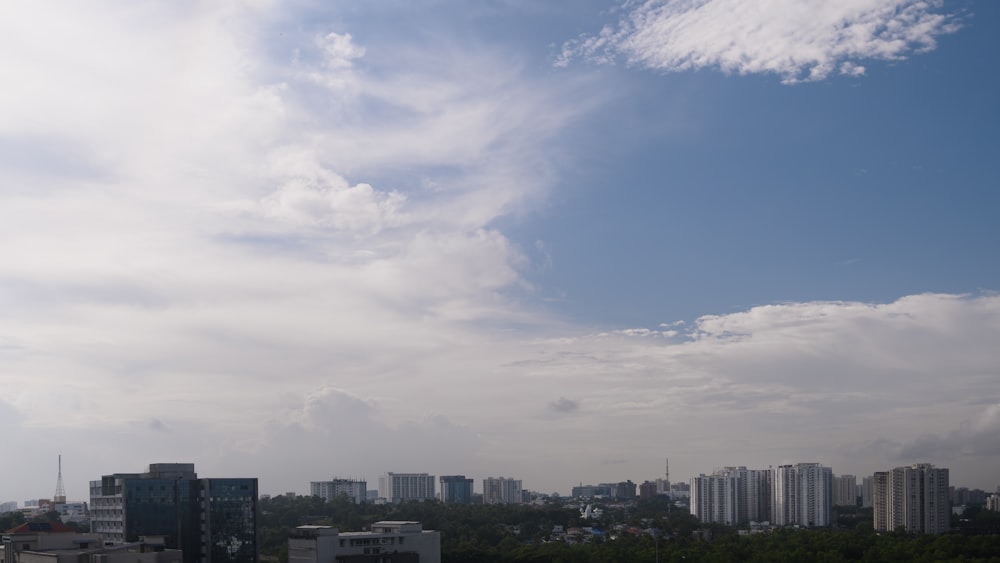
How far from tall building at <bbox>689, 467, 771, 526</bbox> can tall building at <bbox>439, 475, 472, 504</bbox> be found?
21.5m

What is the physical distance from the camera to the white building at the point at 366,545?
17.7 meters

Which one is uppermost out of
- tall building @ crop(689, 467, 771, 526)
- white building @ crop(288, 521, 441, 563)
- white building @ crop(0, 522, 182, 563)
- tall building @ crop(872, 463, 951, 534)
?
white building @ crop(0, 522, 182, 563)

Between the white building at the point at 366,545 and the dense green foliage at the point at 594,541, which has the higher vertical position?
the white building at the point at 366,545

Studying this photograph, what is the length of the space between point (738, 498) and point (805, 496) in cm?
660

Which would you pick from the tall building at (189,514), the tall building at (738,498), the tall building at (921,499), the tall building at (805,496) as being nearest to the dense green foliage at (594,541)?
the tall building at (189,514)

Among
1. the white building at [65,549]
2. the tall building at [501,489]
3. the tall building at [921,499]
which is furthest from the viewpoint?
the tall building at [501,489]

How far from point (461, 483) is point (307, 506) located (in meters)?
32.9

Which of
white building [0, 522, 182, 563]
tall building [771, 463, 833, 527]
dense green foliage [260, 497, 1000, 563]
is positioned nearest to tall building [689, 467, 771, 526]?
tall building [771, 463, 833, 527]

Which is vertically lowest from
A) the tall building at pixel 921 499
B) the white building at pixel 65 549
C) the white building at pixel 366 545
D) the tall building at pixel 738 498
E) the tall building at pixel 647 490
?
the tall building at pixel 647 490

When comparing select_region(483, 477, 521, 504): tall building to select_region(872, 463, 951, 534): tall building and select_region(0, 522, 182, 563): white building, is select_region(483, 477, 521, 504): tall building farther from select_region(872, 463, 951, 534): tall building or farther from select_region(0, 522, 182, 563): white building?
select_region(0, 522, 182, 563): white building

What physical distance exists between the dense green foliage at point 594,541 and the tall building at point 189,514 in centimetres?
458

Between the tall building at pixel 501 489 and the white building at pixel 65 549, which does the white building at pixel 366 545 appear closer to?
the white building at pixel 65 549

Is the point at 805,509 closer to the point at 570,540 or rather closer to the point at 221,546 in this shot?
the point at 570,540

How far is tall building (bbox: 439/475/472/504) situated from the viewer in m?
72.6
